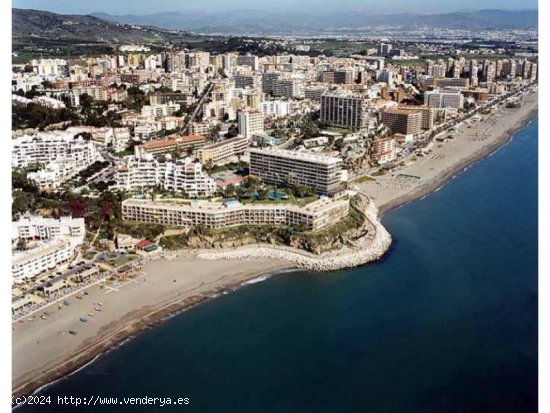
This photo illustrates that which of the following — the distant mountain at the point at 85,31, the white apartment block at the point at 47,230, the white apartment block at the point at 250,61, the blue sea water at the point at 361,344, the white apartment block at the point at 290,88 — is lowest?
the blue sea water at the point at 361,344

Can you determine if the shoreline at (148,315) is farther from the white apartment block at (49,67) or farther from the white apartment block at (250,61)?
the white apartment block at (250,61)

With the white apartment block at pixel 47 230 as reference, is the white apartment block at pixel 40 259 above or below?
below

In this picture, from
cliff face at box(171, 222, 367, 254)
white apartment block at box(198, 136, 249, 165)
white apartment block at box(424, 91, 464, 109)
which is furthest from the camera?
white apartment block at box(424, 91, 464, 109)

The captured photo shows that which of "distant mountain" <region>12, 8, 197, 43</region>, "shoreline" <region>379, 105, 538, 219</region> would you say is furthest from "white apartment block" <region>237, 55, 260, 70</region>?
"shoreline" <region>379, 105, 538, 219</region>

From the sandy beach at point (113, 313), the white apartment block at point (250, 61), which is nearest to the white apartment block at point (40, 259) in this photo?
the sandy beach at point (113, 313)

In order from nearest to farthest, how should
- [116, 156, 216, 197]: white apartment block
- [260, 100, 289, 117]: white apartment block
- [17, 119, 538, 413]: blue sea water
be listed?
[17, 119, 538, 413]: blue sea water → [116, 156, 216, 197]: white apartment block → [260, 100, 289, 117]: white apartment block

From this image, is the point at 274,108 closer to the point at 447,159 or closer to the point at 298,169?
the point at 447,159

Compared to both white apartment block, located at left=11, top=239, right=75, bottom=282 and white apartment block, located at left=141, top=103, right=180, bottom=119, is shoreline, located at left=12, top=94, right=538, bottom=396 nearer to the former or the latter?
white apartment block, located at left=11, top=239, right=75, bottom=282
